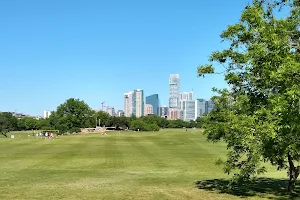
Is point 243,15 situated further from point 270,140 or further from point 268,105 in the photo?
point 270,140

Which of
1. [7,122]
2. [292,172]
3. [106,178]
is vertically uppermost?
[7,122]

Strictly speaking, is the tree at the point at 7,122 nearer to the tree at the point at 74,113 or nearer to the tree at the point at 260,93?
the tree at the point at 74,113

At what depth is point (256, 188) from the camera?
20062mm

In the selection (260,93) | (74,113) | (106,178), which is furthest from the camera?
(74,113)

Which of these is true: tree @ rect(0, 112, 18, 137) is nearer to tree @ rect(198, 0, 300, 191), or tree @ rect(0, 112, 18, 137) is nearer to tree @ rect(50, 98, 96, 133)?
tree @ rect(50, 98, 96, 133)

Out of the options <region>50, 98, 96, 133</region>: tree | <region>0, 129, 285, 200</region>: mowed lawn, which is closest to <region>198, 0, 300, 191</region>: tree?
<region>0, 129, 285, 200</region>: mowed lawn

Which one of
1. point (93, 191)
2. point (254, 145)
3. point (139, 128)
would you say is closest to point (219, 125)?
point (254, 145)

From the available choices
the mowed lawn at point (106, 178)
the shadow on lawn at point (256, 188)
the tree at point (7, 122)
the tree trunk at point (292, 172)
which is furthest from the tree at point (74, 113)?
the tree trunk at point (292, 172)

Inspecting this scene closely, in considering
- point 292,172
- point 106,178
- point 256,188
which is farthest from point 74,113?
point 292,172

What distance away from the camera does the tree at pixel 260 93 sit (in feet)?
45.8

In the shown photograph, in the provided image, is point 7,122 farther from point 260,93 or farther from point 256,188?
point 260,93

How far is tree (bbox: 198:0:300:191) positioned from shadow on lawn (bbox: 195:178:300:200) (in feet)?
4.04

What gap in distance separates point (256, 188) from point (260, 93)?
20.5ft

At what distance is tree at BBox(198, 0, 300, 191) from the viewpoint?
14.0 metres
